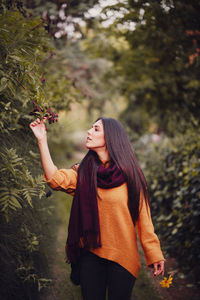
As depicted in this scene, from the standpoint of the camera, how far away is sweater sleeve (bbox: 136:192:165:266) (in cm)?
182

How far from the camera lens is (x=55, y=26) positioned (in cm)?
283

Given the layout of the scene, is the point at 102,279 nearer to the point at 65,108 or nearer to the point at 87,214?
the point at 87,214

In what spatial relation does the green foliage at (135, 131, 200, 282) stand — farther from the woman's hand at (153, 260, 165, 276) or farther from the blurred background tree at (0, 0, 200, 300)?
the woman's hand at (153, 260, 165, 276)

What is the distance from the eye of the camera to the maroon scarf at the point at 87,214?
1.86 meters

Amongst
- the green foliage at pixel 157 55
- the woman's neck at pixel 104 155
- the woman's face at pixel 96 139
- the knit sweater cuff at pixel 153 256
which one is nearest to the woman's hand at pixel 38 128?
the woman's face at pixel 96 139

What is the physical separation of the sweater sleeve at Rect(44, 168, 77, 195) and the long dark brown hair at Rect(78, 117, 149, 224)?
0.21 feet

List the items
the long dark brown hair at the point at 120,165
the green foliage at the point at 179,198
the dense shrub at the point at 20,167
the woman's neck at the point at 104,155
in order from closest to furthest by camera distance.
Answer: the dense shrub at the point at 20,167 → the long dark brown hair at the point at 120,165 → the woman's neck at the point at 104,155 → the green foliage at the point at 179,198

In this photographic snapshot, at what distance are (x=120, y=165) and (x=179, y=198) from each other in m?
2.16

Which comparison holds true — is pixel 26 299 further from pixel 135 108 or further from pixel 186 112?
pixel 135 108

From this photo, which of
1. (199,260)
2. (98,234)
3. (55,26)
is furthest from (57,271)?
(55,26)

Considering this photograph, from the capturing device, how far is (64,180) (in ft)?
6.14

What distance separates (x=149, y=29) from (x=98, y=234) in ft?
8.59

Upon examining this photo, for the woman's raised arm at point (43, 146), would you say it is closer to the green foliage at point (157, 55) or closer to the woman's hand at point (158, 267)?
the woman's hand at point (158, 267)

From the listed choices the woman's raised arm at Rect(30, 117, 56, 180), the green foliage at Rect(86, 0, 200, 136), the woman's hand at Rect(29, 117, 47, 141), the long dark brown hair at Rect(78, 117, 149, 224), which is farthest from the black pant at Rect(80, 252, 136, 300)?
the green foliage at Rect(86, 0, 200, 136)
